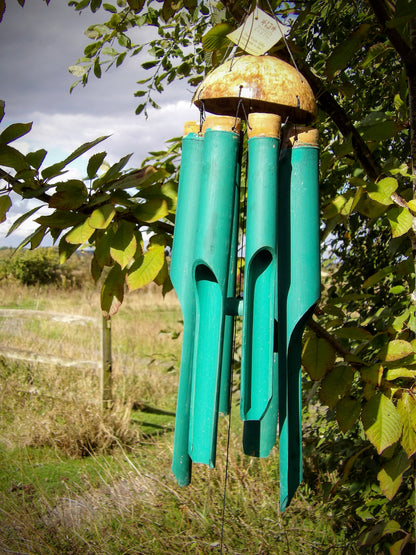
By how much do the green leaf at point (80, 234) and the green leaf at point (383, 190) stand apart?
653 millimetres

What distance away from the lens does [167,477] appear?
311cm

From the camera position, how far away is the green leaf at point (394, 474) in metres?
1.30

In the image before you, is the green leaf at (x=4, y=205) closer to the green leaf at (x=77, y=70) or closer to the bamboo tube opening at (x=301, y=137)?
the bamboo tube opening at (x=301, y=137)

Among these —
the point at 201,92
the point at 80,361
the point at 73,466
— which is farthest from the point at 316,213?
the point at 80,361

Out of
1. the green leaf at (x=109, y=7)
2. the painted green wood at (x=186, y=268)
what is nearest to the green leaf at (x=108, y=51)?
the green leaf at (x=109, y=7)

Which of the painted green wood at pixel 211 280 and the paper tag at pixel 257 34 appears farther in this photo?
the paper tag at pixel 257 34

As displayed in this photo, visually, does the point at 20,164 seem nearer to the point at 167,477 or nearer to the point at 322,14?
the point at 322,14

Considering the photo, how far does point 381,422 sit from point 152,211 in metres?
0.72

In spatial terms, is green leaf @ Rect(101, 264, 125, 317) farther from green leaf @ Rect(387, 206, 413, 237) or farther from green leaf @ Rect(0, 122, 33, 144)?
green leaf @ Rect(387, 206, 413, 237)

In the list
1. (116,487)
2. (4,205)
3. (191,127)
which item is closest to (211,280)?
(191,127)

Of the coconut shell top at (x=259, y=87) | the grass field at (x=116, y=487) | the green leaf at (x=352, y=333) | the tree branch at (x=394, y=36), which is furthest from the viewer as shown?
the grass field at (x=116, y=487)

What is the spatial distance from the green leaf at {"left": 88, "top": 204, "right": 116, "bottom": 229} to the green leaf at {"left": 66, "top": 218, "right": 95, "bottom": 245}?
24 mm

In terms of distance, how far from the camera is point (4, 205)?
1.08 meters

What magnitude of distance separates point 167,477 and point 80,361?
2495 mm
